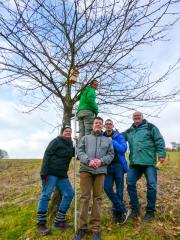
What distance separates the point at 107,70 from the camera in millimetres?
8070

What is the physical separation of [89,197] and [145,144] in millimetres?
1640

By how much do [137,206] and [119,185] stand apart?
24.6 inches

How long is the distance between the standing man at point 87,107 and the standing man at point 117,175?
46cm

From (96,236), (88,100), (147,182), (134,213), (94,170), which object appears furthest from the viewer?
(88,100)

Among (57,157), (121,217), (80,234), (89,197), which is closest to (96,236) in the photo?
(80,234)

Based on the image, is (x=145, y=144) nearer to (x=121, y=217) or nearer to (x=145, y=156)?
(x=145, y=156)

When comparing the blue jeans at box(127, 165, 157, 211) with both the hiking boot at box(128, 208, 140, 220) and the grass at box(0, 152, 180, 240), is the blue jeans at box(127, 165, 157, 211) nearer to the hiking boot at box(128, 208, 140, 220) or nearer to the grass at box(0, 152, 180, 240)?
the hiking boot at box(128, 208, 140, 220)

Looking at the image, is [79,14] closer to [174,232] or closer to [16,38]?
[16,38]

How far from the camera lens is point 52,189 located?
7.67 meters

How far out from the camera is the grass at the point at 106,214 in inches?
292

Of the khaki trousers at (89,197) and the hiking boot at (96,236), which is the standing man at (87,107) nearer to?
the khaki trousers at (89,197)

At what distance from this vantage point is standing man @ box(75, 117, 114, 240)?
23.0 feet

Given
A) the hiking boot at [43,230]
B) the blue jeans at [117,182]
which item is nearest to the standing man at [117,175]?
the blue jeans at [117,182]

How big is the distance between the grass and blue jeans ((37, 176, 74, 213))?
0.56 m
